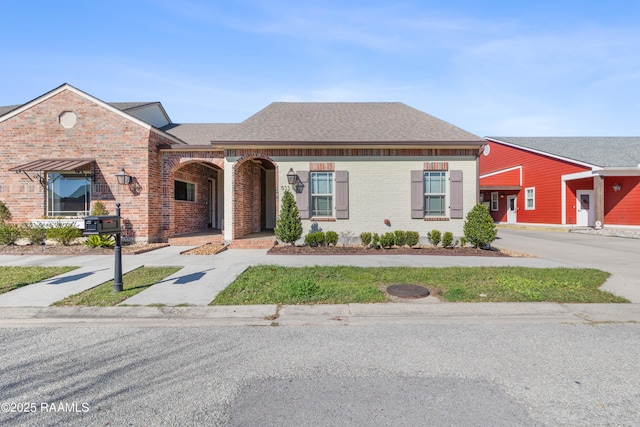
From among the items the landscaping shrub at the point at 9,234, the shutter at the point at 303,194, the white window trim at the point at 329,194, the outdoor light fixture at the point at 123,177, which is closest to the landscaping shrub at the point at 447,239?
the white window trim at the point at 329,194

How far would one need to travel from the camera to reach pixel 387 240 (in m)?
10.2

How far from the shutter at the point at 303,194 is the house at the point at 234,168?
0.04m

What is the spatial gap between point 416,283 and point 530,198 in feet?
70.2

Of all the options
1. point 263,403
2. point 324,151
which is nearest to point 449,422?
point 263,403

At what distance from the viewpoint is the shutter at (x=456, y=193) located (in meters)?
11.0

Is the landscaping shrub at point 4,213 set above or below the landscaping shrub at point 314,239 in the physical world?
above

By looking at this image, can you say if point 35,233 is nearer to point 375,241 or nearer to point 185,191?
point 185,191

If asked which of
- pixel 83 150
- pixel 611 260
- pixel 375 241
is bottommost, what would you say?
pixel 611 260

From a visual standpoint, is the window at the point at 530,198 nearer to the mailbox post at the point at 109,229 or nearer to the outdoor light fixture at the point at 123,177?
the outdoor light fixture at the point at 123,177

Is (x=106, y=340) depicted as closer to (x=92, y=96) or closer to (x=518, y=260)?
(x=518, y=260)

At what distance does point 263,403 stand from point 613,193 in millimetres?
24578

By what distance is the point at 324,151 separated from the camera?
1110 cm

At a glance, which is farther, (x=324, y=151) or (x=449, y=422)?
(x=324, y=151)

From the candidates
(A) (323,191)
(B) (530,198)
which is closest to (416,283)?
(A) (323,191)
